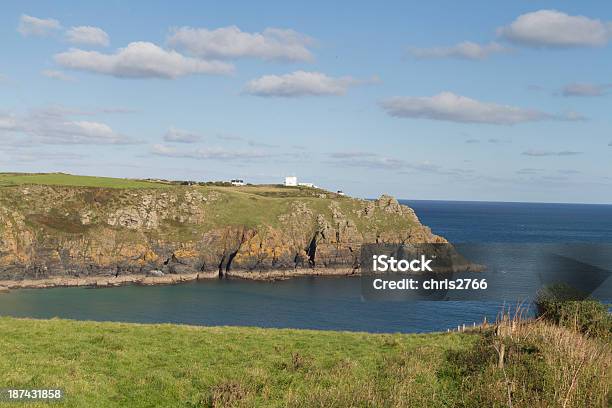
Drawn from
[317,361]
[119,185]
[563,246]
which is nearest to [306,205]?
[119,185]

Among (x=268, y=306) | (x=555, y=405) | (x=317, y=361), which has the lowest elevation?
(x=268, y=306)

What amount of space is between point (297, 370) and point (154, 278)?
336 ft

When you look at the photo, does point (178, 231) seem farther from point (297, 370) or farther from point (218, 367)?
point (297, 370)

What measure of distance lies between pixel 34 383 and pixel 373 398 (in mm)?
11351

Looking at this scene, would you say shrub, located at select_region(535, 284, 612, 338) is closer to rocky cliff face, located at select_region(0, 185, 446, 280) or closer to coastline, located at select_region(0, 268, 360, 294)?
coastline, located at select_region(0, 268, 360, 294)

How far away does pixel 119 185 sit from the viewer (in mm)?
153875

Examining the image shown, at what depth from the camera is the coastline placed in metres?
107

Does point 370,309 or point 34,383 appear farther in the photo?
point 370,309

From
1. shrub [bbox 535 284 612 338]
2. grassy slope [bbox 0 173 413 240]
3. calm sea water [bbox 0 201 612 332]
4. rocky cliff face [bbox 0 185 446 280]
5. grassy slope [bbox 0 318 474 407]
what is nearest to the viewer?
grassy slope [bbox 0 318 474 407]

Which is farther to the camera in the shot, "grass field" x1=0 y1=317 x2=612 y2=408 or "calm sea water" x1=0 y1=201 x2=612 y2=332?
"calm sea water" x1=0 y1=201 x2=612 y2=332

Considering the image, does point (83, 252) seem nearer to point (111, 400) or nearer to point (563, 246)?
point (111, 400)

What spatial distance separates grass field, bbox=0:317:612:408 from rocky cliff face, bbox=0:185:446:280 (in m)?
94.8

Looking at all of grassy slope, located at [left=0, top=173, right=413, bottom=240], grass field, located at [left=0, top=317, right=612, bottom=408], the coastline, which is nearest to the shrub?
grass field, located at [left=0, top=317, right=612, bottom=408]

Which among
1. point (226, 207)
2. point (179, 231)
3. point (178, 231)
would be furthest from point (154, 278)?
point (226, 207)
